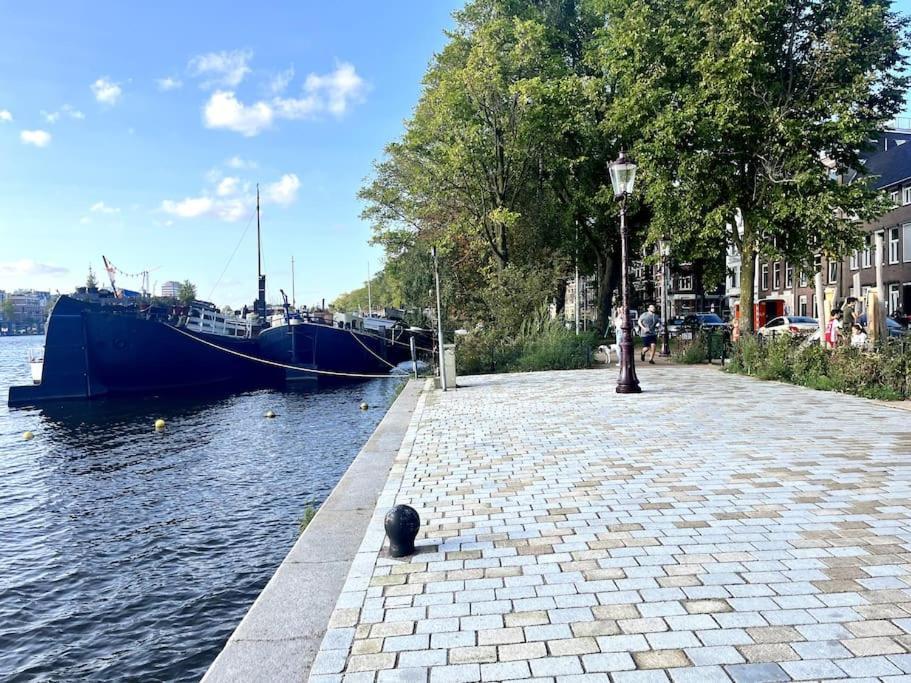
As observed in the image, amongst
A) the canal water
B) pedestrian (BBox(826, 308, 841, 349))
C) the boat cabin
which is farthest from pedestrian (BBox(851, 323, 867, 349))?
the boat cabin

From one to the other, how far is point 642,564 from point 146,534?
676 cm

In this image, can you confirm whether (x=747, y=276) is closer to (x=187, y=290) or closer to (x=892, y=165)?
(x=892, y=165)

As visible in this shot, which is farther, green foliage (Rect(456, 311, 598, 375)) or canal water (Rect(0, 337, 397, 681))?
green foliage (Rect(456, 311, 598, 375))

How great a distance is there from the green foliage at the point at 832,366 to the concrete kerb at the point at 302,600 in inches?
379

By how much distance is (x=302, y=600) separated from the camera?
3.90 m

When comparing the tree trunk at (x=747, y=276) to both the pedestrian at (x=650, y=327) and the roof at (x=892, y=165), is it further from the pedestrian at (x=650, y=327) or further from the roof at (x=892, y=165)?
the roof at (x=892, y=165)

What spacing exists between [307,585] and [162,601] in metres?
2.93

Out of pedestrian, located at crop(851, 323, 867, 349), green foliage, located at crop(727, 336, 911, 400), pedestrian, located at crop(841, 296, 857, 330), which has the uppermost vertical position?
pedestrian, located at crop(841, 296, 857, 330)

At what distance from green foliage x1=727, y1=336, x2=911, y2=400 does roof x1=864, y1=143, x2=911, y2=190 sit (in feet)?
83.9

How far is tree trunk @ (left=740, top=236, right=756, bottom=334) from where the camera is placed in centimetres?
1972

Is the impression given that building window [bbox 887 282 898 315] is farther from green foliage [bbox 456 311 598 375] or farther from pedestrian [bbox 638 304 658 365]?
green foliage [bbox 456 311 598 375]

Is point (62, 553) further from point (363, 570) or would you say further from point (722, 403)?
point (722, 403)

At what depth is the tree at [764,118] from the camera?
17.9m

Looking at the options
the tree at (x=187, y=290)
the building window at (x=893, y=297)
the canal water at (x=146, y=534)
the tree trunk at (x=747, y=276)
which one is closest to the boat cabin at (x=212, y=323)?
the canal water at (x=146, y=534)
